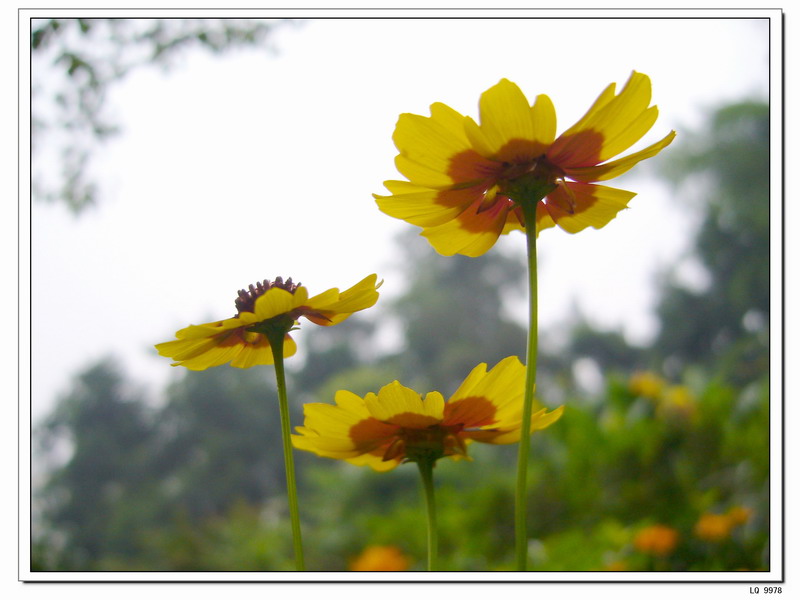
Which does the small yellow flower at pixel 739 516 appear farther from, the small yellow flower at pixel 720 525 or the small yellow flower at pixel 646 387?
the small yellow flower at pixel 646 387

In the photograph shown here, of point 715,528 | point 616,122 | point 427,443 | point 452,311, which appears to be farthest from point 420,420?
point 452,311

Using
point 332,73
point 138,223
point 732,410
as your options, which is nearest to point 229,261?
point 138,223

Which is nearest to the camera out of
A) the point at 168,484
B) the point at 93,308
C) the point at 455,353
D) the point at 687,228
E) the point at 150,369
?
the point at 93,308

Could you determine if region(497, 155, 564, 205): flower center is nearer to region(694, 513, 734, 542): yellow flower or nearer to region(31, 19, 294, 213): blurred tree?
region(31, 19, 294, 213): blurred tree

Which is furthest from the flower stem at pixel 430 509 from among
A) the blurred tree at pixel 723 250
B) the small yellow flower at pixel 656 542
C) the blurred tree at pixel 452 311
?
the blurred tree at pixel 452 311
